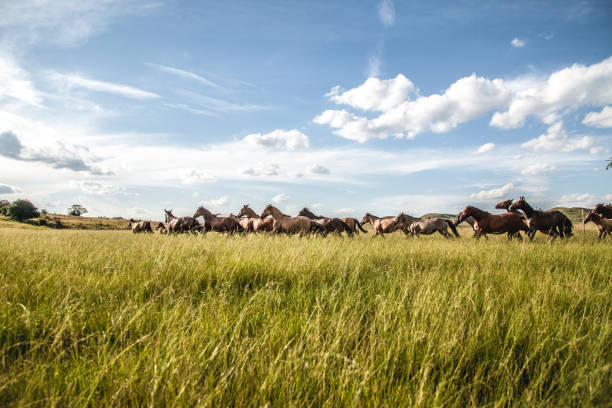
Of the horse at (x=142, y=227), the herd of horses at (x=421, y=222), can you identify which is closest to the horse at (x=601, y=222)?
the herd of horses at (x=421, y=222)

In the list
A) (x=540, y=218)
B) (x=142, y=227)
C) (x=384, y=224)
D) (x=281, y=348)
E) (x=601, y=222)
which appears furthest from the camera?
(x=142, y=227)

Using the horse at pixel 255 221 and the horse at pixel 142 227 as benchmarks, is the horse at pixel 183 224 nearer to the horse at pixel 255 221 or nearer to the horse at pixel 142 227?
the horse at pixel 255 221

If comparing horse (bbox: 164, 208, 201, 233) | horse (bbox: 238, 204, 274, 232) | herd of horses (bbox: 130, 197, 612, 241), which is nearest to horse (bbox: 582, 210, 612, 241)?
herd of horses (bbox: 130, 197, 612, 241)

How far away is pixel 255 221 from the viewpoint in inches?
720

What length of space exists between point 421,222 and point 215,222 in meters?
13.8

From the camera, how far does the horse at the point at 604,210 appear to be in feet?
51.7

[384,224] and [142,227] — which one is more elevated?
[384,224]

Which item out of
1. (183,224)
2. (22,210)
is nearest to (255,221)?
(183,224)

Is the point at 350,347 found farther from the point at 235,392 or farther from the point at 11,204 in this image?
the point at 11,204

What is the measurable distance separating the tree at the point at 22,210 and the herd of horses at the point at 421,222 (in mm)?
69837

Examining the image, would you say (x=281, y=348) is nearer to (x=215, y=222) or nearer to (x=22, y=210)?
(x=215, y=222)

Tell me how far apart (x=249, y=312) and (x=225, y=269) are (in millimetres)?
1794

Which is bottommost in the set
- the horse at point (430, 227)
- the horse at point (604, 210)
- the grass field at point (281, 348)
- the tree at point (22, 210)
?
the grass field at point (281, 348)

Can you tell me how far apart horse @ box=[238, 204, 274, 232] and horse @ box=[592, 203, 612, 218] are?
60.5 ft
